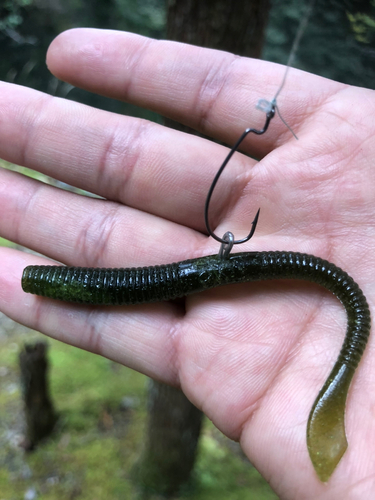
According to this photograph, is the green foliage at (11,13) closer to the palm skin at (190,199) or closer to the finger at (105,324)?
the palm skin at (190,199)

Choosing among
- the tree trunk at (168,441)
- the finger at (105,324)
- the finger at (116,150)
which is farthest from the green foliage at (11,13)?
the tree trunk at (168,441)

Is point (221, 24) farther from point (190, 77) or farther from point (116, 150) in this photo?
point (116, 150)

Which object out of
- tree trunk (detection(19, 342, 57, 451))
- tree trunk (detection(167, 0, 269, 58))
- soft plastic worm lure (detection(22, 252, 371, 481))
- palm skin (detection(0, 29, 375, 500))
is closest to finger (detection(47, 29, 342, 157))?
palm skin (detection(0, 29, 375, 500))

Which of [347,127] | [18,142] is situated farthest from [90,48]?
[347,127]

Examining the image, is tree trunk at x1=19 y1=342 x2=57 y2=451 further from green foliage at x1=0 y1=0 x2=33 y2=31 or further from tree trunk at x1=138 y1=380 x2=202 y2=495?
green foliage at x1=0 y1=0 x2=33 y2=31

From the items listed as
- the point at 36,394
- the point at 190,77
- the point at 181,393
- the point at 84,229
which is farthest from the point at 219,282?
the point at 36,394

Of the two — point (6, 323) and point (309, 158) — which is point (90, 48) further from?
point (6, 323)
